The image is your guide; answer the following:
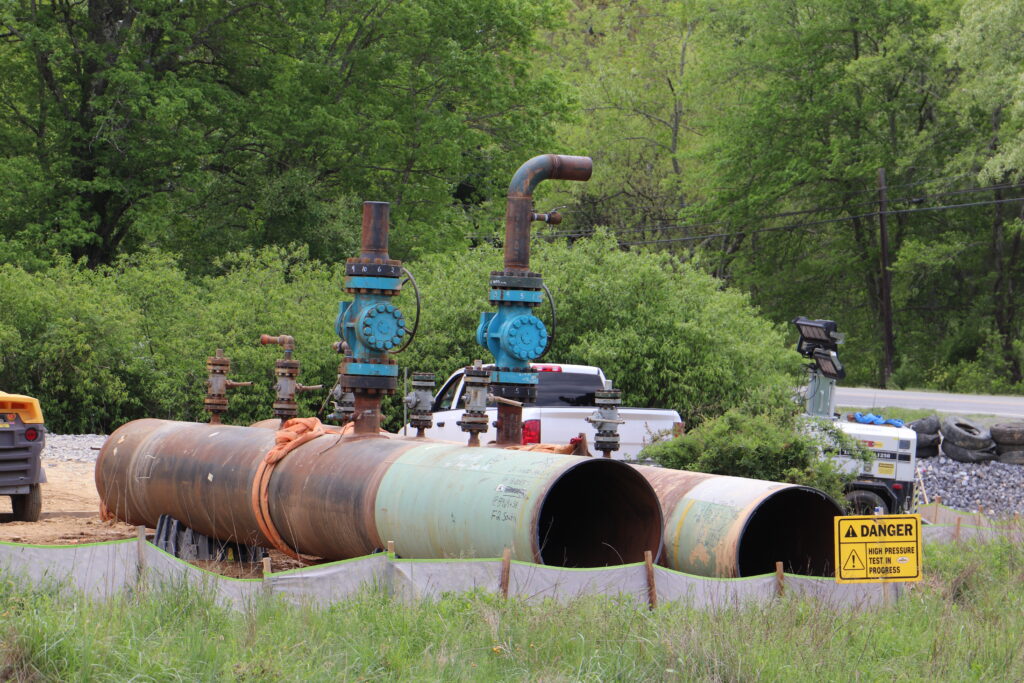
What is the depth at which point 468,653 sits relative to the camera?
629 cm

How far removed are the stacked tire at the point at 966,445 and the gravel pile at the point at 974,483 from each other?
216 millimetres

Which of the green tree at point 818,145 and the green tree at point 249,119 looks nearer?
the green tree at point 249,119

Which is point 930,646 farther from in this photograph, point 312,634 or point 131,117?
point 131,117

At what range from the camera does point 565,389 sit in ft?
48.0

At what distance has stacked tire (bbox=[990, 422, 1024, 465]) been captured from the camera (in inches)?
885

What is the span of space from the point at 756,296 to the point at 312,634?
43.0m

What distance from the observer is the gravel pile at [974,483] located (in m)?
19.5

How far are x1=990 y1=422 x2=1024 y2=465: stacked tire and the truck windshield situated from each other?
36.7 ft

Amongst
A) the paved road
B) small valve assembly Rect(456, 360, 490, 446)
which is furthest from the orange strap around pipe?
the paved road

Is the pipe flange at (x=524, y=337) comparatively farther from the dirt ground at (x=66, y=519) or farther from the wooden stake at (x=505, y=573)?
the dirt ground at (x=66, y=519)

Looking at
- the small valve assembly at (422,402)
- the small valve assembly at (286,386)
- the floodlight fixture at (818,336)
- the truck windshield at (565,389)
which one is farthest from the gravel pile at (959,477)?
the small valve assembly at (422,402)

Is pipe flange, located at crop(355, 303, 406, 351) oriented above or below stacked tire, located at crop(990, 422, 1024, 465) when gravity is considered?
above

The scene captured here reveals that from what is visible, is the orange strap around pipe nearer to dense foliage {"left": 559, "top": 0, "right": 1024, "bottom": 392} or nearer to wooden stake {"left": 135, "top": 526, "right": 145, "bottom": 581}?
wooden stake {"left": 135, "top": 526, "right": 145, "bottom": 581}

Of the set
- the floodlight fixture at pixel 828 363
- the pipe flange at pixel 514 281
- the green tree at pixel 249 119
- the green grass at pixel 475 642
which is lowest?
the green grass at pixel 475 642
